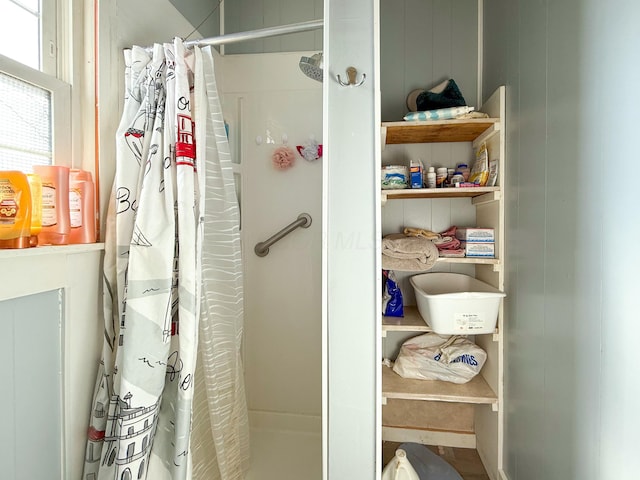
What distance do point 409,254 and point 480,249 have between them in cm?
32

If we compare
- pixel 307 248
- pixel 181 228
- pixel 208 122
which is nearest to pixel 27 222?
pixel 181 228

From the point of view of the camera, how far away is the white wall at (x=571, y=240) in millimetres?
723

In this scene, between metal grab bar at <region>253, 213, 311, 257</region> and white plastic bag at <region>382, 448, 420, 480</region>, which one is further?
metal grab bar at <region>253, 213, 311, 257</region>

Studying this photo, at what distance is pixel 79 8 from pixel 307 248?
1.22 meters

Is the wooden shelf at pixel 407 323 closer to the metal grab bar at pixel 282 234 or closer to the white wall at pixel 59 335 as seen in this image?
the metal grab bar at pixel 282 234

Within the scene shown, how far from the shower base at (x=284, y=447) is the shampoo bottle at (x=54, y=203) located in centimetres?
125

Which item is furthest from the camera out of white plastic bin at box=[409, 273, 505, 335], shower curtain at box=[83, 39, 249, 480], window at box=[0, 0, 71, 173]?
white plastic bin at box=[409, 273, 505, 335]

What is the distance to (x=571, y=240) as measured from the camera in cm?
91

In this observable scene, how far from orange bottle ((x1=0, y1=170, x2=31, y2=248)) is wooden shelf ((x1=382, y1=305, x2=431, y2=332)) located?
121 cm

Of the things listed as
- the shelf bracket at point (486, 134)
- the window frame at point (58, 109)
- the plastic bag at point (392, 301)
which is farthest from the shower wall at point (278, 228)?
the window frame at point (58, 109)

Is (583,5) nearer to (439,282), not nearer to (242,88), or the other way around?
(439,282)

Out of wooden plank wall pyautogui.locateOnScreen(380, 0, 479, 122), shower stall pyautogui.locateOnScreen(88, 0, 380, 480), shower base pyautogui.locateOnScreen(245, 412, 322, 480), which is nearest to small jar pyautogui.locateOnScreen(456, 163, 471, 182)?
wooden plank wall pyautogui.locateOnScreen(380, 0, 479, 122)

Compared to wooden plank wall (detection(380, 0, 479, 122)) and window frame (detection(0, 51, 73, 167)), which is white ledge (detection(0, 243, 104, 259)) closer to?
window frame (detection(0, 51, 73, 167))

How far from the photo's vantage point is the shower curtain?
93 centimetres
